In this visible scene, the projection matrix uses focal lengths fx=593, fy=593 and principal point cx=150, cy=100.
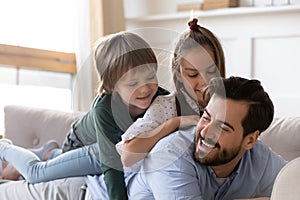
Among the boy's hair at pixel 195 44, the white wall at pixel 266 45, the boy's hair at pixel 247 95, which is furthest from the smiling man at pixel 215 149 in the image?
the white wall at pixel 266 45

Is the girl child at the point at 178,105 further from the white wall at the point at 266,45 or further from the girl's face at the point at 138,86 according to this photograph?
the white wall at the point at 266,45

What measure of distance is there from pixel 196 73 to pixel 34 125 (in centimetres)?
132

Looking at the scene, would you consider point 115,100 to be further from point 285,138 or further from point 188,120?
point 285,138

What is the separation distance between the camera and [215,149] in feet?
5.04

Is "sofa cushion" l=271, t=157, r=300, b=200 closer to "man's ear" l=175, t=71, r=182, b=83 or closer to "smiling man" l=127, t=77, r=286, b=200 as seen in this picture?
"smiling man" l=127, t=77, r=286, b=200

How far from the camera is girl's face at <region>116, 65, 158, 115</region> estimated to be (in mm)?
1527

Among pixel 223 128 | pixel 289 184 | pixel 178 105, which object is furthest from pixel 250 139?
pixel 289 184

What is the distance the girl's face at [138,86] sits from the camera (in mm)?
1527

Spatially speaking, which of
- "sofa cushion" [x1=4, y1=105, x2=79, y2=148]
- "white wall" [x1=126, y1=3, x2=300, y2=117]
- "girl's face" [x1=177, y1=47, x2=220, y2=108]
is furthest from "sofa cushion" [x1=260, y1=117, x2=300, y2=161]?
"white wall" [x1=126, y1=3, x2=300, y2=117]

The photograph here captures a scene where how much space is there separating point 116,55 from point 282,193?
0.56 metres

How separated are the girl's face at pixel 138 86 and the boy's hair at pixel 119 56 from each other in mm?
13

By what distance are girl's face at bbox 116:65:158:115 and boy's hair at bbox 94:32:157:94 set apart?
0.01 metres

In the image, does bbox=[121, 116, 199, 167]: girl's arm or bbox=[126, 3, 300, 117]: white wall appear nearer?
bbox=[121, 116, 199, 167]: girl's arm

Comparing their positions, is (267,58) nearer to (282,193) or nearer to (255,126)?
(255,126)
